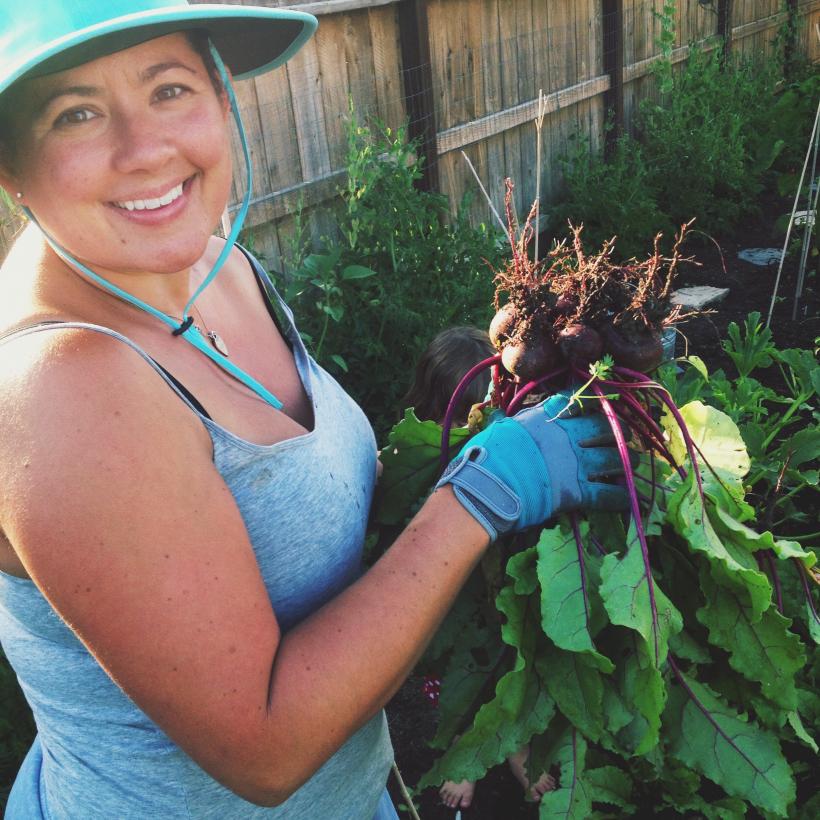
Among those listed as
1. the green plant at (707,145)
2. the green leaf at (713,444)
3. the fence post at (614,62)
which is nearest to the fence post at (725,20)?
the green plant at (707,145)

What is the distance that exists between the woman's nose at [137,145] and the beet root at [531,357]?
0.70m

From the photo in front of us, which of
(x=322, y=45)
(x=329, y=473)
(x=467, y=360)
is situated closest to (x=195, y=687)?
(x=329, y=473)

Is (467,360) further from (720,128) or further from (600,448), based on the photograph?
(720,128)

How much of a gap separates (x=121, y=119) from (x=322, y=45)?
139 inches

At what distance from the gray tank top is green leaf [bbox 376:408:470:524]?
0.22m

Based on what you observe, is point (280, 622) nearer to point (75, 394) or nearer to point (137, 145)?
point (75, 394)

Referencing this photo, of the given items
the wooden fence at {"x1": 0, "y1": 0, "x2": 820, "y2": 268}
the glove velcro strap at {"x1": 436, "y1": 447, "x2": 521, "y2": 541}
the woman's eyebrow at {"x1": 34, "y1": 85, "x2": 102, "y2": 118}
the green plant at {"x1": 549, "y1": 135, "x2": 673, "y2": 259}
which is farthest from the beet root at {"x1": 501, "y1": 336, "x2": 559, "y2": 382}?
the green plant at {"x1": 549, "y1": 135, "x2": 673, "y2": 259}

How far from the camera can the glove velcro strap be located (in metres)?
1.31

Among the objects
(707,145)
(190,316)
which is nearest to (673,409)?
(190,316)

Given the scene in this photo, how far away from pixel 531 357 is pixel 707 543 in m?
0.43

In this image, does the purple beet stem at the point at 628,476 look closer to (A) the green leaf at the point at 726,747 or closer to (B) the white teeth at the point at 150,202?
(A) the green leaf at the point at 726,747

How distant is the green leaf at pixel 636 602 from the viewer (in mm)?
1339

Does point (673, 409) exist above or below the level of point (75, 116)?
below

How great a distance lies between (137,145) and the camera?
1101mm
